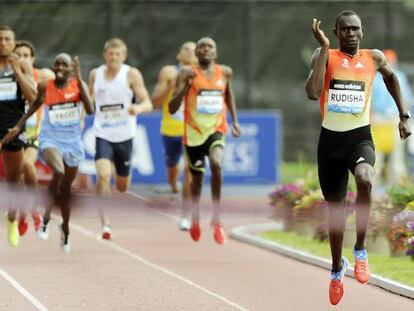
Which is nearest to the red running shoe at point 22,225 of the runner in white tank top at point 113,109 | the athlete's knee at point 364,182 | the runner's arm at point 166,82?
the runner in white tank top at point 113,109

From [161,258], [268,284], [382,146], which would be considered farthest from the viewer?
[382,146]

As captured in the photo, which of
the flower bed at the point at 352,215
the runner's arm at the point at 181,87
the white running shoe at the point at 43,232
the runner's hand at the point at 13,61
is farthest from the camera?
the white running shoe at the point at 43,232

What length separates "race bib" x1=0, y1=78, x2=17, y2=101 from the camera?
16625 millimetres

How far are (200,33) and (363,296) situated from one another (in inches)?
598

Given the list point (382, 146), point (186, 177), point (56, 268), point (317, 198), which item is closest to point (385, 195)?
point (317, 198)

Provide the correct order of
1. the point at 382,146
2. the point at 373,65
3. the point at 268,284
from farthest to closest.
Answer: the point at 382,146
the point at 268,284
the point at 373,65

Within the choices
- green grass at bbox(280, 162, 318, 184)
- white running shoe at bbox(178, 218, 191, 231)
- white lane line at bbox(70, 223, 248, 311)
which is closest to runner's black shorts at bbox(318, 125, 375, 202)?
white lane line at bbox(70, 223, 248, 311)

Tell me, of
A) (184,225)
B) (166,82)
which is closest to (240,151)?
(166,82)

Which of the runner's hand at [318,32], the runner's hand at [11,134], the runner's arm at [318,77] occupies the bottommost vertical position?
the runner's hand at [11,134]

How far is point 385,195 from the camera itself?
16875 millimetres

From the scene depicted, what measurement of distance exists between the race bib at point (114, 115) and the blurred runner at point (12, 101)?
3.86 feet

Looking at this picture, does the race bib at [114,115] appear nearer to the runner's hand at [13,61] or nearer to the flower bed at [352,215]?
the runner's hand at [13,61]

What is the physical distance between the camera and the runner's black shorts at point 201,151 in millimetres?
16766

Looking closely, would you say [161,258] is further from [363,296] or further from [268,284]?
[363,296]
